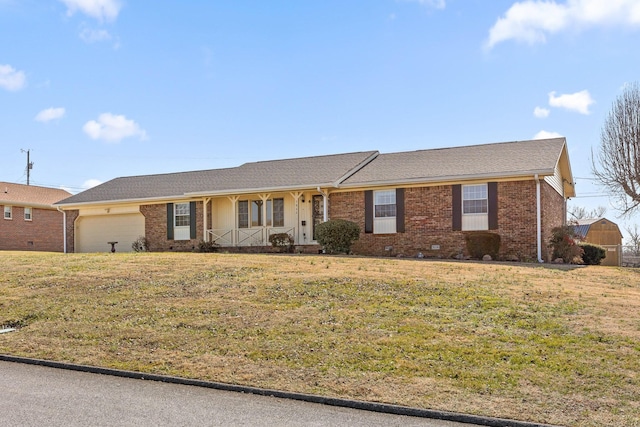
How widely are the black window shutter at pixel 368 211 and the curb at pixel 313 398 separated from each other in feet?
48.5

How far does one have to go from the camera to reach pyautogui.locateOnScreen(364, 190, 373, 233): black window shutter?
22.2m

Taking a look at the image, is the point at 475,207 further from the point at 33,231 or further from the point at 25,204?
the point at 33,231

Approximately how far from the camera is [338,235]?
20953mm

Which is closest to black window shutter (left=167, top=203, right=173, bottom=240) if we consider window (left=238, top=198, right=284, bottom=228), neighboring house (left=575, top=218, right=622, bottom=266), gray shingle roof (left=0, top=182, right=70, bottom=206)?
window (left=238, top=198, right=284, bottom=228)

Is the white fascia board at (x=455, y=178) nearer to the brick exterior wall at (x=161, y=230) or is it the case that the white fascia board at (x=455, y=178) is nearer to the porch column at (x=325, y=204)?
the porch column at (x=325, y=204)

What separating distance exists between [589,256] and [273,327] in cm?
1635

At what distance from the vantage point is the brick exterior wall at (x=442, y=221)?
20.0 meters

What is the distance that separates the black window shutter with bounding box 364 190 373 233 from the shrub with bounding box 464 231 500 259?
12.8ft

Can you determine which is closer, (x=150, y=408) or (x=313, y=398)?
(x=150, y=408)

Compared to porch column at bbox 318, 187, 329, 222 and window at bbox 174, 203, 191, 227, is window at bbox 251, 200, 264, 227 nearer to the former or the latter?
window at bbox 174, 203, 191, 227

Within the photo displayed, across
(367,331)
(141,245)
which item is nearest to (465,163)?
(367,331)

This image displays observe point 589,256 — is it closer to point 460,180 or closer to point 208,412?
point 460,180

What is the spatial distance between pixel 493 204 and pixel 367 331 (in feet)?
40.8

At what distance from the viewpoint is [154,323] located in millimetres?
10273
